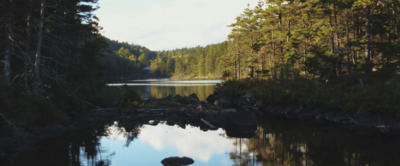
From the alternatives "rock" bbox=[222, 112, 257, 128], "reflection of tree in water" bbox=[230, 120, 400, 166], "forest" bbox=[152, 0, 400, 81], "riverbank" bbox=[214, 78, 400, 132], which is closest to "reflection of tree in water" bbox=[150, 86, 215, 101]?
"forest" bbox=[152, 0, 400, 81]

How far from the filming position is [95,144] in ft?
54.9

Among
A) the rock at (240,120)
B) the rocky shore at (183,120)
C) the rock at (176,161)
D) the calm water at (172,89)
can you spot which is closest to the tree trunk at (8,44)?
the rocky shore at (183,120)

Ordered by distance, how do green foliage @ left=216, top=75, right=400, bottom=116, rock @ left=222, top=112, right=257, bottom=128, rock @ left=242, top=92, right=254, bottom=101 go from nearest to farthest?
green foliage @ left=216, top=75, right=400, bottom=116
rock @ left=222, top=112, right=257, bottom=128
rock @ left=242, top=92, right=254, bottom=101

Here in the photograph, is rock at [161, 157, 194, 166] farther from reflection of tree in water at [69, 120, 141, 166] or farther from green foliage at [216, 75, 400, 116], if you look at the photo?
green foliage at [216, 75, 400, 116]

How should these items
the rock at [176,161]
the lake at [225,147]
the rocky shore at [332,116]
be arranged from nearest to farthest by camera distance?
1. the rock at [176,161]
2. the lake at [225,147]
3. the rocky shore at [332,116]

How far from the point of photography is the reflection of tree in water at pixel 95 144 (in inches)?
532

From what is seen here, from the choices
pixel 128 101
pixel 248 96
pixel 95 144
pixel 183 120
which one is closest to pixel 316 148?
pixel 95 144

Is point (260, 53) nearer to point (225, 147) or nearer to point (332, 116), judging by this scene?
point (332, 116)

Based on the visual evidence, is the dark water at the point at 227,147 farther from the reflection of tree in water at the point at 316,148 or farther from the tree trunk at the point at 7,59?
the tree trunk at the point at 7,59

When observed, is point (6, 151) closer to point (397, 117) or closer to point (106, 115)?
point (106, 115)

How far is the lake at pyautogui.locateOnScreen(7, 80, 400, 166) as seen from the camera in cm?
1270

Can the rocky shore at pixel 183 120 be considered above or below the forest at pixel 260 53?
below

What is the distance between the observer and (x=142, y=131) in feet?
68.7

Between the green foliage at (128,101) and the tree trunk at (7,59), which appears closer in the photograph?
the tree trunk at (7,59)
